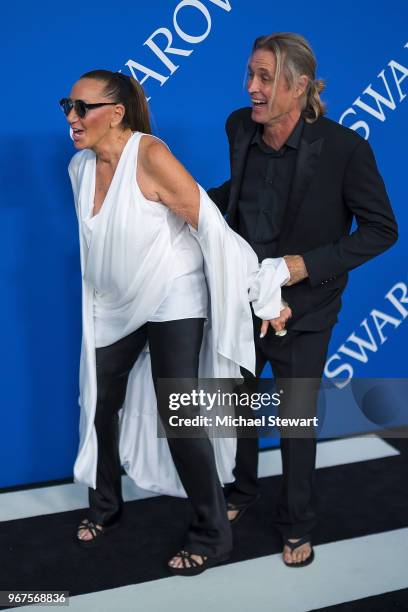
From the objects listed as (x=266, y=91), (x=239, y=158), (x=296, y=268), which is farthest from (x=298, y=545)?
(x=266, y=91)

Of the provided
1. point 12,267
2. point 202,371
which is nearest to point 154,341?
point 202,371

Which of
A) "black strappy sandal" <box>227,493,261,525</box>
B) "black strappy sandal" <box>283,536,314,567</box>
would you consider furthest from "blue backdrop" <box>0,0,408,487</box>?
"black strappy sandal" <box>283,536,314,567</box>

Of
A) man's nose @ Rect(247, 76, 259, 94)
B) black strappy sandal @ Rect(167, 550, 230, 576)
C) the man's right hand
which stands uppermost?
man's nose @ Rect(247, 76, 259, 94)

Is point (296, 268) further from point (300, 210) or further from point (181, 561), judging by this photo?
point (181, 561)

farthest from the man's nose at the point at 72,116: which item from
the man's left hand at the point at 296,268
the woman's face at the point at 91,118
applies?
the man's left hand at the point at 296,268

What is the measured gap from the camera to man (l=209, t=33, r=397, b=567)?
2227 mm

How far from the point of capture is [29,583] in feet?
7.64

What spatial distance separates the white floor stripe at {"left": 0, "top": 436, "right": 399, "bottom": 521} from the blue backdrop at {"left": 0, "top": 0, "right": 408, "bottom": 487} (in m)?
0.10

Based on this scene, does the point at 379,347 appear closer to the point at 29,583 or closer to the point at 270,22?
the point at 270,22

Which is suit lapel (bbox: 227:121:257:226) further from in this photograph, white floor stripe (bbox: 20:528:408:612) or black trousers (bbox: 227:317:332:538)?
white floor stripe (bbox: 20:528:408:612)

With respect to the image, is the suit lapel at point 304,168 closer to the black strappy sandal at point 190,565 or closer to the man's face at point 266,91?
the man's face at point 266,91

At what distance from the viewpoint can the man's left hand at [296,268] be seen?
7.47ft

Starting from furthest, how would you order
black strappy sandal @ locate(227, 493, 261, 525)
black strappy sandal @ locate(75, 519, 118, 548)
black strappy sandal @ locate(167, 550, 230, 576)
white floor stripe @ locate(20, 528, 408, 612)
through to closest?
black strappy sandal @ locate(227, 493, 261, 525), black strappy sandal @ locate(75, 519, 118, 548), black strappy sandal @ locate(167, 550, 230, 576), white floor stripe @ locate(20, 528, 408, 612)

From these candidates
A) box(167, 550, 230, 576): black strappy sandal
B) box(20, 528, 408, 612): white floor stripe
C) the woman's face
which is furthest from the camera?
box(167, 550, 230, 576): black strappy sandal
